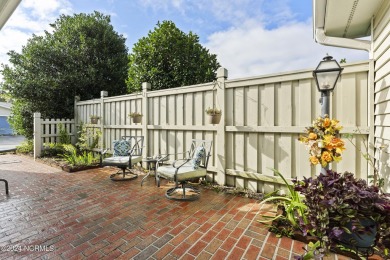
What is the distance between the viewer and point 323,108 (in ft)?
7.71

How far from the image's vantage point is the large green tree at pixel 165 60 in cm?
578

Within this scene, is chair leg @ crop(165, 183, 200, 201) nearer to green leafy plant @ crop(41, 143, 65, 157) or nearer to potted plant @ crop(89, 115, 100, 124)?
potted plant @ crop(89, 115, 100, 124)

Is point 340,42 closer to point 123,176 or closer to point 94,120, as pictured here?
point 123,176

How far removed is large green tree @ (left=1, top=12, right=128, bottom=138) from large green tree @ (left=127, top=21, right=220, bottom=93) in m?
2.75

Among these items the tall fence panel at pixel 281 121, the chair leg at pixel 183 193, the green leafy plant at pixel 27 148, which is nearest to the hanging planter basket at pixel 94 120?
the green leafy plant at pixel 27 148

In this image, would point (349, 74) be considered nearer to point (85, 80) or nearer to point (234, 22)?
point (234, 22)

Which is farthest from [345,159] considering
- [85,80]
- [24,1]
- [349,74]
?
[85,80]

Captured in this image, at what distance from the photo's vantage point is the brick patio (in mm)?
1915

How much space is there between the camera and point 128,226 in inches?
94.2

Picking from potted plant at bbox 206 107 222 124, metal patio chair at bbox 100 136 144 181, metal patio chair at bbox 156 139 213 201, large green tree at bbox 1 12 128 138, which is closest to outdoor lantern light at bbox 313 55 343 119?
potted plant at bbox 206 107 222 124

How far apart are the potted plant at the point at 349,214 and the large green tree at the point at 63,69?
8363mm

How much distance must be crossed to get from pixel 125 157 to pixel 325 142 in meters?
3.87

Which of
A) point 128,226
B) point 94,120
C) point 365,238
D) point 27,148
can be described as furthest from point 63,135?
point 365,238

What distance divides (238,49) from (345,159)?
3796mm
